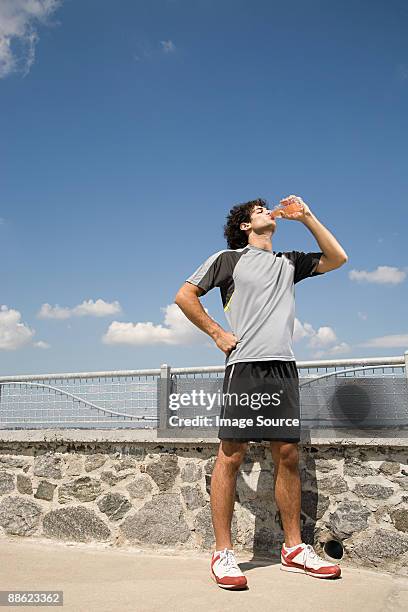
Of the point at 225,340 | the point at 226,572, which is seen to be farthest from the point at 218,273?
the point at 226,572

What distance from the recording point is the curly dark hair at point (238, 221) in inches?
144

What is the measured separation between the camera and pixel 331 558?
3.68 m

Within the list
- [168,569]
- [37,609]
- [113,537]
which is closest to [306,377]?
[168,569]

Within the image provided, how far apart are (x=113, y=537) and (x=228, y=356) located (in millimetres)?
1969

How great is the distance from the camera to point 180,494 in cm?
414

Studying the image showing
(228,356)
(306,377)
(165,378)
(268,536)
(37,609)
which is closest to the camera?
(37,609)

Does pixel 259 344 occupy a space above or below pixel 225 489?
above

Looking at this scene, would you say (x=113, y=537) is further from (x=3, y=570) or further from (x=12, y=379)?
(x=12, y=379)

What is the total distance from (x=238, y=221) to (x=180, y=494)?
2.08 metres

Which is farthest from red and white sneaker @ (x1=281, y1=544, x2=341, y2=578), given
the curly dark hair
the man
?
the curly dark hair

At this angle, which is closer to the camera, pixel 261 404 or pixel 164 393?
pixel 261 404

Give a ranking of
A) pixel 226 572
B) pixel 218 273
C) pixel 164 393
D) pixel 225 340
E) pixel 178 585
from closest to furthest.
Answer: pixel 226 572
pixel 178 585
pixel 225 340
pixel 218 273
pixel 164 393

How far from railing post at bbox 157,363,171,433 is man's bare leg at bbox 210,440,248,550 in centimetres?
131

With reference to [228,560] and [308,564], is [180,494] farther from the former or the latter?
[308,564]
